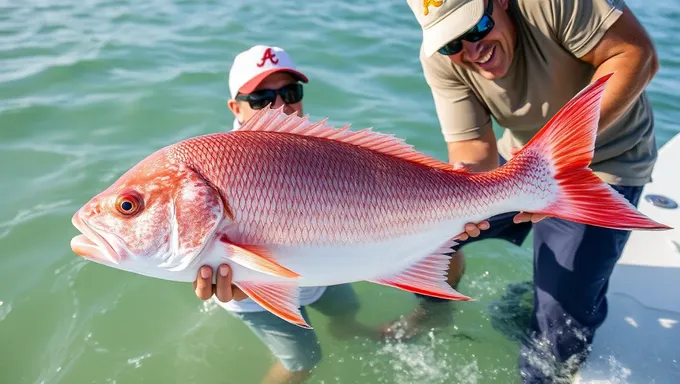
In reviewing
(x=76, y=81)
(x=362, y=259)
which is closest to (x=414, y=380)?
(x=362, y=259)

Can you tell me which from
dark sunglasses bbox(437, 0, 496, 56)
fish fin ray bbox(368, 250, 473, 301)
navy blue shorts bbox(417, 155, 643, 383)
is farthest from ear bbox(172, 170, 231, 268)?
navy blue shorts bbox(417, 155, 643, 383)

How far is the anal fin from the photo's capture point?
196 cm

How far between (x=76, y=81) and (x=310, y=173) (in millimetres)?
5312

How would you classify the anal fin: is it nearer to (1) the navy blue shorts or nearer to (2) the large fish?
(2) the large fish

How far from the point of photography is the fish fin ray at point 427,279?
1964 millimetres

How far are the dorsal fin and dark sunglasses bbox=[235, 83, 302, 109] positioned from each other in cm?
117

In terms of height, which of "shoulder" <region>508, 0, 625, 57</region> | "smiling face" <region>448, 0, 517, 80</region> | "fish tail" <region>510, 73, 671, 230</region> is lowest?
"fish tail" <region>510, 73, 671, 230</region>

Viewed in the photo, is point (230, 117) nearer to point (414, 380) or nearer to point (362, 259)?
point (414, 380)

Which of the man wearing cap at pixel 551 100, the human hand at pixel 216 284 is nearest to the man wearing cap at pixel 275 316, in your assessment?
the human hand at pixel 216 284

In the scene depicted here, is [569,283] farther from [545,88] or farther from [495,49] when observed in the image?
[495,49]

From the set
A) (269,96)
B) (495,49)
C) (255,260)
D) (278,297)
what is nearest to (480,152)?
(495,49)

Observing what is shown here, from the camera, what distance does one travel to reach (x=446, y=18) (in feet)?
7.90

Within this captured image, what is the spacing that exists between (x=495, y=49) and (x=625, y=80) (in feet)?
1.98

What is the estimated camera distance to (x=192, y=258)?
177 centimetres
